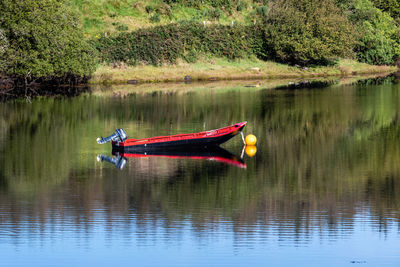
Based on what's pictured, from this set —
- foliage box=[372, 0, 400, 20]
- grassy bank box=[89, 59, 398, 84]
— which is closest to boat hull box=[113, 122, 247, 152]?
grassy bank box=[89, 59, 398, 84]

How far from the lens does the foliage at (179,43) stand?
105500mm

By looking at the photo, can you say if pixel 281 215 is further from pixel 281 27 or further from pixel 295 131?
pixel 281 27

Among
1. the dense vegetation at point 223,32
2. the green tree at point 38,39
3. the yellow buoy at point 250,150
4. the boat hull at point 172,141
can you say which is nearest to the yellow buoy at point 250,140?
the yellow buoy at point 250,150

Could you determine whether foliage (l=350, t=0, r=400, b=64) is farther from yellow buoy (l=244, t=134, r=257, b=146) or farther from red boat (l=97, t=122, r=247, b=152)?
red boat (l=97, t=122, r=247, b=152)

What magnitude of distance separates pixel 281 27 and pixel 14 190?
87609 mm

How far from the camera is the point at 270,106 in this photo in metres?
67.1

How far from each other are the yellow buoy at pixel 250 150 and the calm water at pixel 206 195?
45cm

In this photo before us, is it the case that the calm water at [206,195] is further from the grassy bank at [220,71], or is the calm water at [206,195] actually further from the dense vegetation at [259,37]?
the dense vegetation at [259,37]

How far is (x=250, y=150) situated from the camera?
43.4 metres

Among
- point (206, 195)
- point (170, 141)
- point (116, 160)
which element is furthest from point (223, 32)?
point (206, 195)

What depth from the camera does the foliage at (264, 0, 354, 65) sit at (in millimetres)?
114000

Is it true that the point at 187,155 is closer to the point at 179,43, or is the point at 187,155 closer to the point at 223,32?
the point at 179,43

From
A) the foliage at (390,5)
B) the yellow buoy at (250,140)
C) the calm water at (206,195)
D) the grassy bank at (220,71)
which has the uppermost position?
the foliage at (390,5)

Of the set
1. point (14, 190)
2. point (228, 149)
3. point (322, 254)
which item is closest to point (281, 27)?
point (228, 149)
